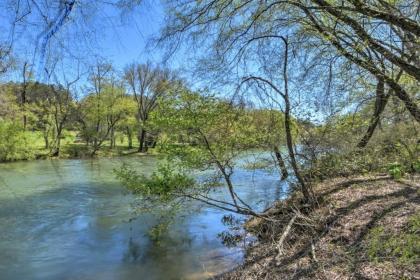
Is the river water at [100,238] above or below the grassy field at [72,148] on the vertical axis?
below

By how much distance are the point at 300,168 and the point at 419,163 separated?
2569 millimetres

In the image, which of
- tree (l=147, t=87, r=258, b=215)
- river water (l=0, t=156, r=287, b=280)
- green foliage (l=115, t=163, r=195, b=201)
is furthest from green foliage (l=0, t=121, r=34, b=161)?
tree (l=147, t=87, r=258, b=215)

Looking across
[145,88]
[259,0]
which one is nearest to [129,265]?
[259,0]

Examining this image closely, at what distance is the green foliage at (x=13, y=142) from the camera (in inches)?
1175

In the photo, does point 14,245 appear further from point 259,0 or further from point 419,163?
point 419,163

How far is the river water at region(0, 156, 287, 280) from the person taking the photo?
27.5 feet

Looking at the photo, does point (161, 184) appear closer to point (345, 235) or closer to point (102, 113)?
point (345, 235)

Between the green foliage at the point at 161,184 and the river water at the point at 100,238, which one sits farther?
the green foliage at the point at 161,184

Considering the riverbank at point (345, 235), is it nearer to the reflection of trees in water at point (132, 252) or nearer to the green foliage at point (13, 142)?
the reflection of trees in water at point (132, 252)

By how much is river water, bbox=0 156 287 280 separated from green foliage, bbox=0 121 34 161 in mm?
13132

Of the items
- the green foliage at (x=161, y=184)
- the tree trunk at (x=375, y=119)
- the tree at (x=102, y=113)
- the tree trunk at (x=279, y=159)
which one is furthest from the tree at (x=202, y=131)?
the tree at (x=102, y=113)

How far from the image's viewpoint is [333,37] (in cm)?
525

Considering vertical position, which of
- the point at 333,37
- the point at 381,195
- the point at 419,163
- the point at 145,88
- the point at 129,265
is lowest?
the point at 129,265

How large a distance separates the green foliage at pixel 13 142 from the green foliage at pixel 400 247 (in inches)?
1161
